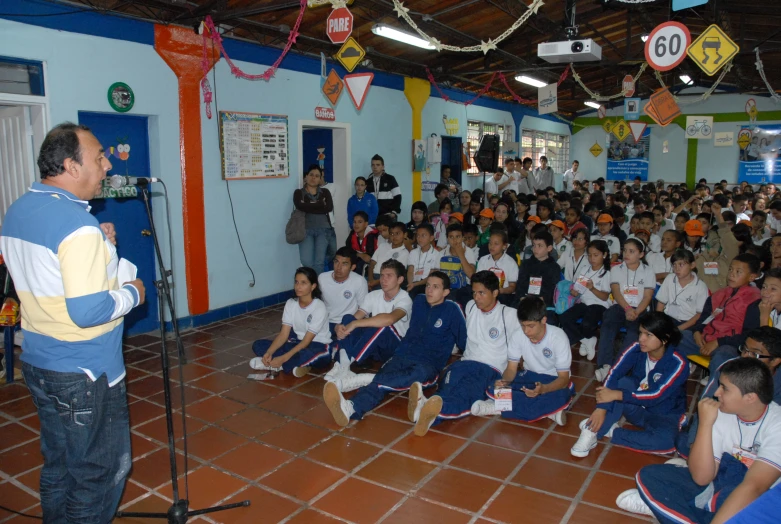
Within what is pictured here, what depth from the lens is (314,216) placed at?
6.86m

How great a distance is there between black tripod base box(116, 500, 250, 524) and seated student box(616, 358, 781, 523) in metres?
1.89

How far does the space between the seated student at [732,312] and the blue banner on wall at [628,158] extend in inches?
600

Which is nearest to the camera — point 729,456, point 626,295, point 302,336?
point 729,456

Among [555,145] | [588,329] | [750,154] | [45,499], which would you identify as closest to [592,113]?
Answer: [555,145]

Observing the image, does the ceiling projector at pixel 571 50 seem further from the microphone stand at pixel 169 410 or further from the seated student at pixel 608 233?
the microphone stand at pixel 169 410

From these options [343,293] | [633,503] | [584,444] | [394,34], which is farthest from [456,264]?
[633,503]

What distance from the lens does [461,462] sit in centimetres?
328

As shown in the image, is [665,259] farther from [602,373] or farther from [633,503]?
[633,503]

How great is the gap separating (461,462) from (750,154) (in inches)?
685

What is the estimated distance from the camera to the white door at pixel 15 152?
4695 mm

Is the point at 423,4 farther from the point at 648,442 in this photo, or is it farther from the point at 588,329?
the point at 648,442

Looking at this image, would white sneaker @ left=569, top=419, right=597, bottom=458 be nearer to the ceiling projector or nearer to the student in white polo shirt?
the student in white polo shirt

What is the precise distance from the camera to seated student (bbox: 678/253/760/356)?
411 cm

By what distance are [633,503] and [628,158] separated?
1769 centimetres
